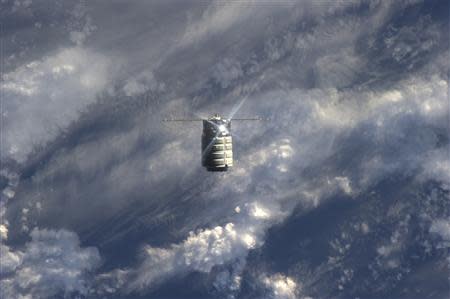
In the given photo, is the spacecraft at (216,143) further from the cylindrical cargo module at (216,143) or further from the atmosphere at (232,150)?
the atmosphere at (232,150)

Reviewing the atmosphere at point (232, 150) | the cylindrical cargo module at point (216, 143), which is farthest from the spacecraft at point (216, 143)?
the atmosphere at point (232, 150)

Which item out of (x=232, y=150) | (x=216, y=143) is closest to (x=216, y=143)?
(x=216, y=143)

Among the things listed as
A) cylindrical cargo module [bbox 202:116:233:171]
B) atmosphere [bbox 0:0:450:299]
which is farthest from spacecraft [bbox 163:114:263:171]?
atmosphere [bbox 0:0:450:299]

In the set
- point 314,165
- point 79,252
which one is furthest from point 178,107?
point 79,252

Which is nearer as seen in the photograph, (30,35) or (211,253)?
(30,35)

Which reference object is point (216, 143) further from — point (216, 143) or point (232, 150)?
point (232, 150)

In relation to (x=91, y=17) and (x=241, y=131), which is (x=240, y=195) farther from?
(x=91, y=17)

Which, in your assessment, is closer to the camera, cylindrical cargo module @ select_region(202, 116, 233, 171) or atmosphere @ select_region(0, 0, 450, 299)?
cylindrical cargo module @ select_region(202, 116, 233, 171)

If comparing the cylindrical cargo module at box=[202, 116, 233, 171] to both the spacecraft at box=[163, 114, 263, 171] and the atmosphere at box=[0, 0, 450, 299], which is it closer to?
the spacecraft at box=[163, 114, 263, 171]
